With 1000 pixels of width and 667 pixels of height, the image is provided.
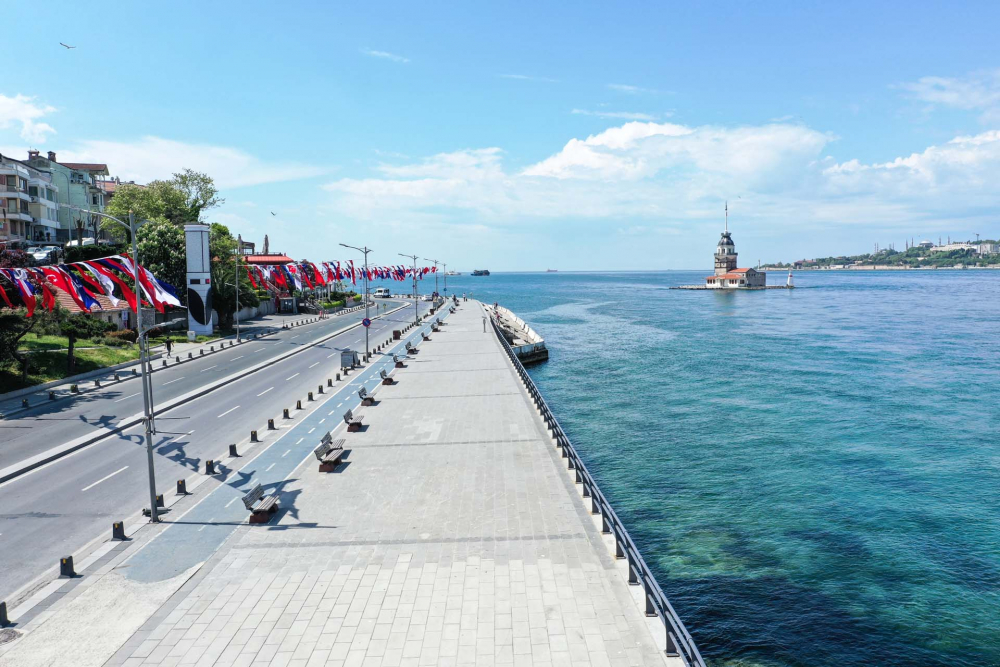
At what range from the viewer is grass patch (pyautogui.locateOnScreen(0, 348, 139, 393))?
129 feet

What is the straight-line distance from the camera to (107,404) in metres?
35.8

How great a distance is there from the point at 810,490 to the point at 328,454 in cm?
2098

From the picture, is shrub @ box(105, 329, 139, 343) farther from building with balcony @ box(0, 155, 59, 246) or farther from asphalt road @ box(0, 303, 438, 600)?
building with balcony @ box(0, 155, 59, 246)

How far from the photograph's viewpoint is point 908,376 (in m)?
53.4

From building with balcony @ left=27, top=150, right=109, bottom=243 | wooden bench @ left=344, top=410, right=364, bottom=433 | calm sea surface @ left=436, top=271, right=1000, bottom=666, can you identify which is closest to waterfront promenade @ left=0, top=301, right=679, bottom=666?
wooden bench @ left=344, top=410, right=364, bottom=433

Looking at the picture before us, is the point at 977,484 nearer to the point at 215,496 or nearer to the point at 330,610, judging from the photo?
the point at 330,610

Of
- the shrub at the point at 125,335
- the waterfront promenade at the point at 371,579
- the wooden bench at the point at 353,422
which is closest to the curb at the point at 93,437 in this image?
the waterfront promenade at the point at 371,579

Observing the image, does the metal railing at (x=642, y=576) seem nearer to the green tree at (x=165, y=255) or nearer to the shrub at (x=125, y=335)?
the shrub at (x=125, y=335)

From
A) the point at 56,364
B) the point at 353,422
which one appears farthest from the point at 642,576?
the point at 56,364

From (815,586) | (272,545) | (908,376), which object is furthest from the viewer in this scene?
(908,376)

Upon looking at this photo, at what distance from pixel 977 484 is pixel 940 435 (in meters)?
8.08

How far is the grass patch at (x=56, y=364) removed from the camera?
3919 centimetres

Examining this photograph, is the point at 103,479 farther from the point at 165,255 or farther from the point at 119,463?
the point at 165,255

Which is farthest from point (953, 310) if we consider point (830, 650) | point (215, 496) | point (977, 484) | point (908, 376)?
point (215, 496)
